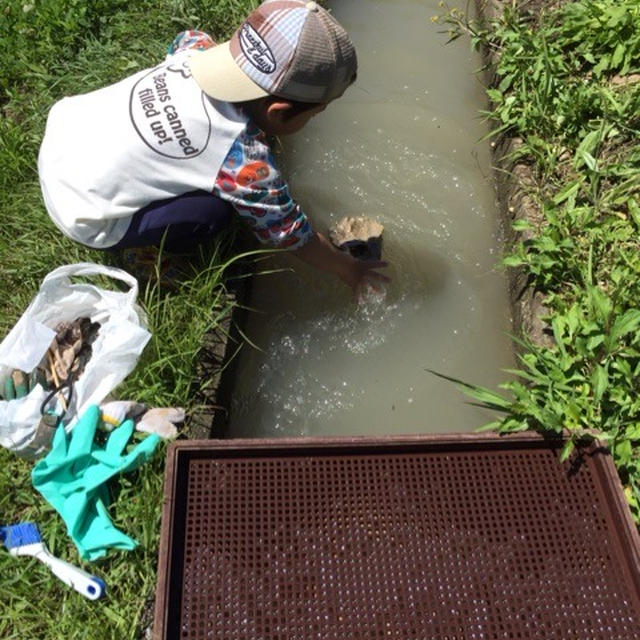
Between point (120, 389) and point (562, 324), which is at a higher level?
point (120, 389)

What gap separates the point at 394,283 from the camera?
117 inches

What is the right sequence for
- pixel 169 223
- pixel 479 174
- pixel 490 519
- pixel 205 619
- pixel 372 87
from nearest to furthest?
pixel 205 619
pixel 490 519
pixel 169 223
pixel 479 174
pixel 372 87

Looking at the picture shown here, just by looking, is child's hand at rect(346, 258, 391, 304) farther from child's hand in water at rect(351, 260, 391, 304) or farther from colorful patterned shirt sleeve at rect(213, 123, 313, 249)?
colorful patterned shirt sleeve at rect(213, 123, 313, 249)

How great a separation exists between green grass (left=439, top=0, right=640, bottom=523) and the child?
1082mm

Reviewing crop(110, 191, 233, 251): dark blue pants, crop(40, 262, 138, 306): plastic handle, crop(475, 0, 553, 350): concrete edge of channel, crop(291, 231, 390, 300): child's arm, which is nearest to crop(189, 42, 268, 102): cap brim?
crop(110, 191, 233, 251): dark blue pants

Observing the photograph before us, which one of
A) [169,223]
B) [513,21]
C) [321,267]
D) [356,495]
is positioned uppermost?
[169,223]

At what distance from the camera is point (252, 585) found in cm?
192

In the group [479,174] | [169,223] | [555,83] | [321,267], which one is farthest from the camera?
[479,174]

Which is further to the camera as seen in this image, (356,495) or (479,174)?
(479,174)

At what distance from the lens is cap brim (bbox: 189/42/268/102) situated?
2.03 metres

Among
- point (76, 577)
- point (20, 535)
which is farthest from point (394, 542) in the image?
point (20, 535)

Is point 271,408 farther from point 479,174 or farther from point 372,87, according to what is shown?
point 372,87

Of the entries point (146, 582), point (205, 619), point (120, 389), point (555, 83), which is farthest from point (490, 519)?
point (555, 83)

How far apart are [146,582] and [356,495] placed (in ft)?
2.51
